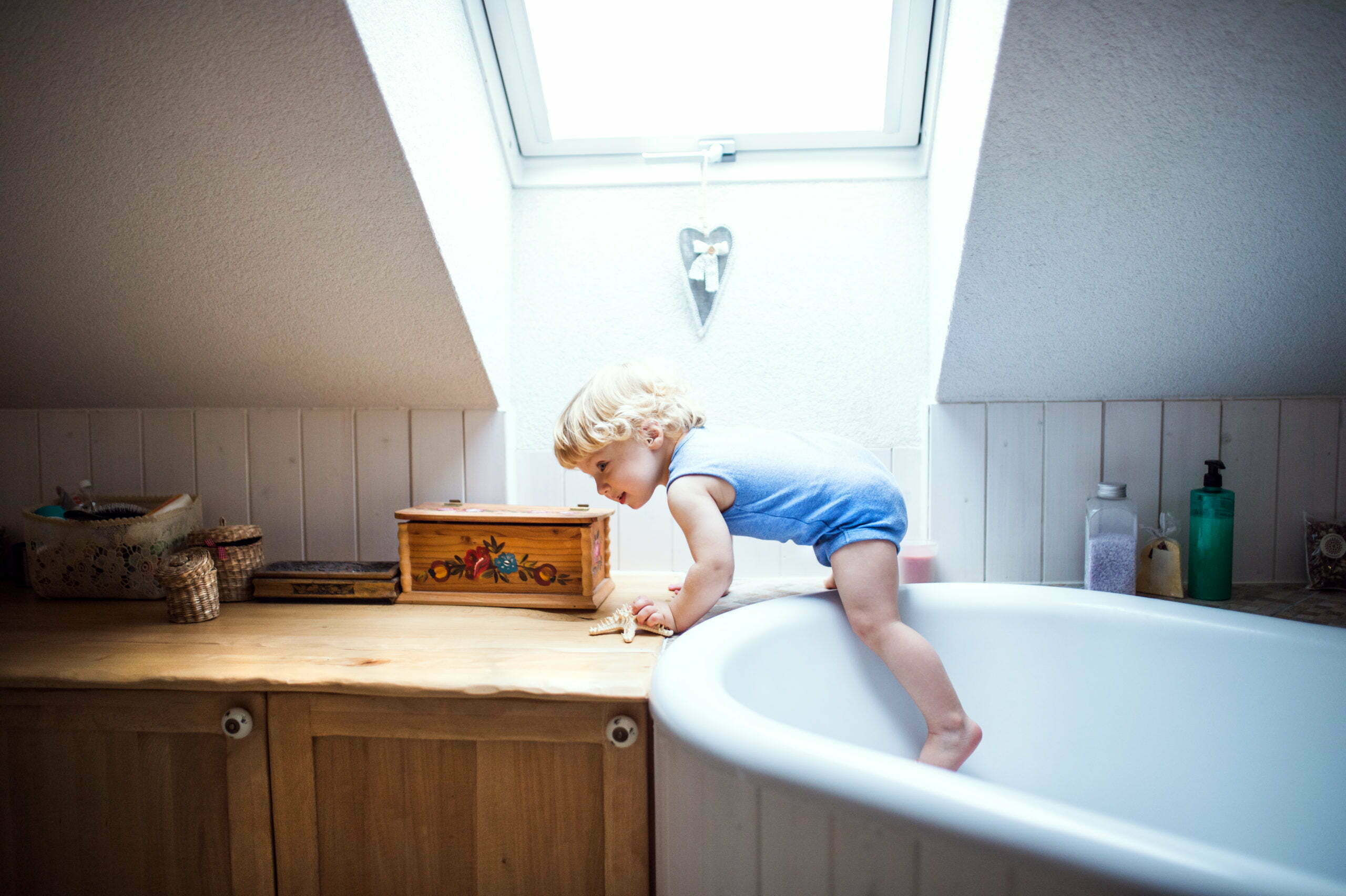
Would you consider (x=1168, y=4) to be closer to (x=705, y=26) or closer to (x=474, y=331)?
(x=705, y=26)

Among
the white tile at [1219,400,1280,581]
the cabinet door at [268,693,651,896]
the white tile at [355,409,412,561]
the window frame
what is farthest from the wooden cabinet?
the white tile at [1219,400,1280,581]

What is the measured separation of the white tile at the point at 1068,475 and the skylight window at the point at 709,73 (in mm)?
646

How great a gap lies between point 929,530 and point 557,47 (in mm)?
1223

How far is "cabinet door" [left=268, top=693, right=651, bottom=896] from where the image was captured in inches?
36.0

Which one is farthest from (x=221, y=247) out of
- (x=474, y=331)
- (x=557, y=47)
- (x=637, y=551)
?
(x=637, y=551)

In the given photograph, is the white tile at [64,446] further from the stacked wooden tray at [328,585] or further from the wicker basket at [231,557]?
the stacked wooden tray at [328,585]

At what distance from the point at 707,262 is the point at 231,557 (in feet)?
3.55

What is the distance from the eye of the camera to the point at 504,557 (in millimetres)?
1278

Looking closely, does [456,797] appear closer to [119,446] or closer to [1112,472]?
[119,446]

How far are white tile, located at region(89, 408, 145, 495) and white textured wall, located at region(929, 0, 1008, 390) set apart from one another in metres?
1.72

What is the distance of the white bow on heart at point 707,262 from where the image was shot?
146cm

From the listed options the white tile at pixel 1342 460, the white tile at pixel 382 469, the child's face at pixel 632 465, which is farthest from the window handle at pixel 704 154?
the white tile at pixel 1342 460

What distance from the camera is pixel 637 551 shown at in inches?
60.7

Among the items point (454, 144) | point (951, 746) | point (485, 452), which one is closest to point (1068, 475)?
point (951, 746)
